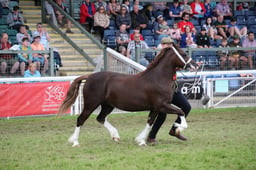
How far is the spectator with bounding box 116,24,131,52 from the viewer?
55.9ft

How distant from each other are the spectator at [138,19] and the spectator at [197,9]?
2830 mm

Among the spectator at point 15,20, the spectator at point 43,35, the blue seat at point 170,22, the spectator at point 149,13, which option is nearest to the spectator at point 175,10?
the blue seat at point 170,22

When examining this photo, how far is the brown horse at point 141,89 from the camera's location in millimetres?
9188

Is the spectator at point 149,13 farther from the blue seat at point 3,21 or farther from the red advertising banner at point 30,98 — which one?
the red advertising banner at point 30,98

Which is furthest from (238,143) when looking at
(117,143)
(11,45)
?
(11,45)

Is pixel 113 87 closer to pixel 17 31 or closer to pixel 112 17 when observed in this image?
pixel 17 31

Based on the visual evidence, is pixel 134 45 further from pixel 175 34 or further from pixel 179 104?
pixel 179 104

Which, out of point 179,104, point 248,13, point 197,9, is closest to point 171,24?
point 197,9

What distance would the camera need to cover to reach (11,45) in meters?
15.6

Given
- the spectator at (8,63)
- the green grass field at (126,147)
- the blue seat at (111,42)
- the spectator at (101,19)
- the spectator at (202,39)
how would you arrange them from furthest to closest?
the spectator at (202,39)
the spectator at (101,19)
the blue seat at (111,42)
the spectator at (8,63)
the green grass field at (126,147)

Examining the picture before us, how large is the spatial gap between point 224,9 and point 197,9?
1461 mm

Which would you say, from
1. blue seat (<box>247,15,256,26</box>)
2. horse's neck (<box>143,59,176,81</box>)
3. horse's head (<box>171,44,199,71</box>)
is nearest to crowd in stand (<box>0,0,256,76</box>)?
blue seat (<box>247,15,256,26</box>)

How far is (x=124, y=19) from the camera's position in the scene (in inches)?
727

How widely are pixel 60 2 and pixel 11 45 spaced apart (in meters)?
3.73
